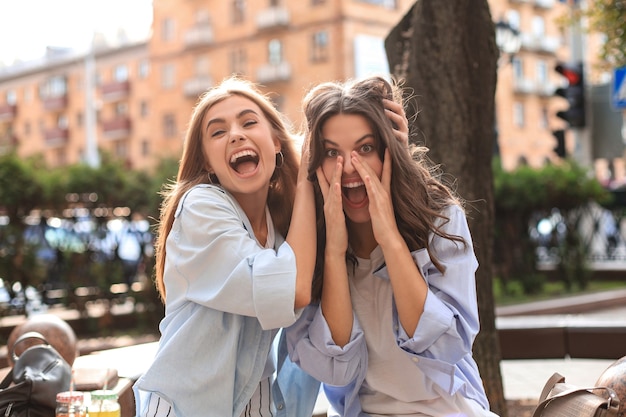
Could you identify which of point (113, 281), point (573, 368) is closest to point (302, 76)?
point (113, 281)

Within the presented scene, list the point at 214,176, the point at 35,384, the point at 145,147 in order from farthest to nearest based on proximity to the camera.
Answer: the point at 145,147
the point at 35,384
the point at 214,176

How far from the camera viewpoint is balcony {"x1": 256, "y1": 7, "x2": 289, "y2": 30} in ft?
143

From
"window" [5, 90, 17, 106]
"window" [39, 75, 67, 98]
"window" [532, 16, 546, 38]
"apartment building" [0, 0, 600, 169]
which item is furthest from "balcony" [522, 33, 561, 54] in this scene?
"window" [5, 90, 17, 106]

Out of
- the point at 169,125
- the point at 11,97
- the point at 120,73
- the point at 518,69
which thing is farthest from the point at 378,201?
the point at 11,97

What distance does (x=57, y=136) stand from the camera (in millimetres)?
63094

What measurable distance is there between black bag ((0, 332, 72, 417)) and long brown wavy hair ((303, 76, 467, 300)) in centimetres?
154

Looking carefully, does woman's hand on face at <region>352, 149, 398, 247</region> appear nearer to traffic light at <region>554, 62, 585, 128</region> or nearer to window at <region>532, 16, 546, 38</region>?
traffic light at <region>554, 62, 585, 128</region>

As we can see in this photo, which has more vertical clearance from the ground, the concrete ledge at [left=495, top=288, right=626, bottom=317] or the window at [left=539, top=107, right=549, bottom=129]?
the window at [left=539, top=107, right=549, bottom=129]

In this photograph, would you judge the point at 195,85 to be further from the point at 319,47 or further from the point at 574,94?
the point at 574,94

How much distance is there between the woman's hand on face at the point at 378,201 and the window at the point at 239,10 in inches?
1801

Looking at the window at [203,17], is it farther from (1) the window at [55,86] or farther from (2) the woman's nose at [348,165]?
(2) the woman's nose at [348,165]

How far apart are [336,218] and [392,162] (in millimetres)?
294

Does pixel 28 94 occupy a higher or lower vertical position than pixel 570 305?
higher

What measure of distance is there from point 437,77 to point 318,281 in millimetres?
2299
